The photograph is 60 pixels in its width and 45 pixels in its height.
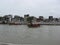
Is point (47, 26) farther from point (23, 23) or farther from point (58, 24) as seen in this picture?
point (23, 23)

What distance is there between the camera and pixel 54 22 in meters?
50.9

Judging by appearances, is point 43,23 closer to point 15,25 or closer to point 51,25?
point 51,25

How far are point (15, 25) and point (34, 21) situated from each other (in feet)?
21.8

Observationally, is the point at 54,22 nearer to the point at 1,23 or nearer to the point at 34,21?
the point at 34,21

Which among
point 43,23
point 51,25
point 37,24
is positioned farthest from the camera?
point 51,25

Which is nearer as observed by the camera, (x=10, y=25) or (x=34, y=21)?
(x=34, y=21)

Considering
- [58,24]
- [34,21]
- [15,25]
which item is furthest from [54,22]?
[15,25]

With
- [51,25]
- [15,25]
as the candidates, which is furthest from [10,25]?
[51,25]

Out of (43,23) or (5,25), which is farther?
(5,25)

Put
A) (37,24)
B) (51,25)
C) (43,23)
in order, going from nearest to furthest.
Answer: (37,24)
(43,23)
(51,25)

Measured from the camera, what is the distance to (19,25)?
166ft

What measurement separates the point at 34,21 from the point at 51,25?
24.3 ft

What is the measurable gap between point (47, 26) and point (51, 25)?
180cm

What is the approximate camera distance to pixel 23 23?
50344 mm
